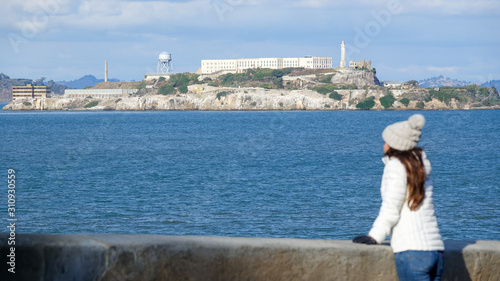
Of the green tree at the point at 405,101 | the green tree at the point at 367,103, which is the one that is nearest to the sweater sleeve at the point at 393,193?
the green tree at the point at 405,101

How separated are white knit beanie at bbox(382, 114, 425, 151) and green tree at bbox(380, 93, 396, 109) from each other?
183072 mm

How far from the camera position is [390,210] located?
425 cm

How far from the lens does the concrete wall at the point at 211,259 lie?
436cm

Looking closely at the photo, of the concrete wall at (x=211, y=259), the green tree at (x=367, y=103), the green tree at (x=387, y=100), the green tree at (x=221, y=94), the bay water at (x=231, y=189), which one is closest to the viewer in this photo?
the concrete wall at (x=211, y=259)

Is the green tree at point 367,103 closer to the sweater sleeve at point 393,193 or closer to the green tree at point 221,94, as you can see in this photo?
the green tree at point 221,94

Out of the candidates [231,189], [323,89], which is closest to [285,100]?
[323,89]

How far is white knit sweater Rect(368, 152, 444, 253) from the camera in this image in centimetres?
424

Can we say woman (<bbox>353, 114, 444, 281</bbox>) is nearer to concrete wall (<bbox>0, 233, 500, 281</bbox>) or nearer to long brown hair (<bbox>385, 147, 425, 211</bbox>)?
long brown hair (<bbox>385, 147, 425, 211</bbox>)

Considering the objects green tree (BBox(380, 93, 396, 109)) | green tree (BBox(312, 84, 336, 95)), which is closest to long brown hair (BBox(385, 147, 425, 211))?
green tree (BBox(380, 93, 396, 109))

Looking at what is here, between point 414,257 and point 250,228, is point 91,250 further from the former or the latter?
point 250,228

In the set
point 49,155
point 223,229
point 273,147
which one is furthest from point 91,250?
point 273,147

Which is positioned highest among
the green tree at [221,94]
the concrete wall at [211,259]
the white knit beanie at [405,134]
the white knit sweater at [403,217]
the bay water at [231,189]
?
the green tree at [221,94]

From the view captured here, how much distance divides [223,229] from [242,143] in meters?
43.8

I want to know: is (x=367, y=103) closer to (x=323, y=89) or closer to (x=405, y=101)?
(x=405, y=101)
